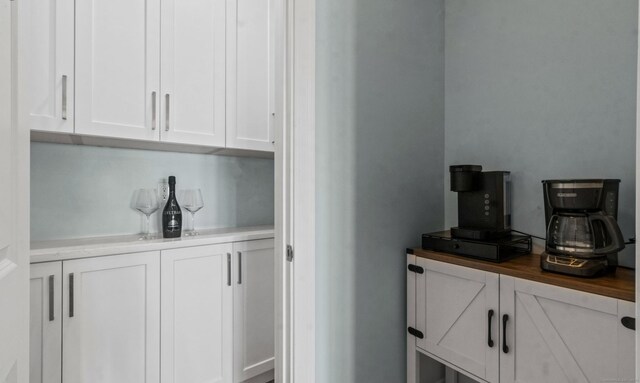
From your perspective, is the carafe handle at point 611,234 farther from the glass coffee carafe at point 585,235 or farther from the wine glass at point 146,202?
the wine glass at point 146,202

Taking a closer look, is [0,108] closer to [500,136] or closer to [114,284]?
[114,284]

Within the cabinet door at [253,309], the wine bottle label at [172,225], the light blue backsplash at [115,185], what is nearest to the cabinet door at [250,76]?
the light blue backsplash at [115,185]

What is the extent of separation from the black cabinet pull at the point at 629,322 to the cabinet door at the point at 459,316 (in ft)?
1.14

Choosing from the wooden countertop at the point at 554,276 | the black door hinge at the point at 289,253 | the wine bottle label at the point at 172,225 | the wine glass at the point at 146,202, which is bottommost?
the wooden countertop at the point at 554,276

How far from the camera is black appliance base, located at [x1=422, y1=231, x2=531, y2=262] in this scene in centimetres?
128

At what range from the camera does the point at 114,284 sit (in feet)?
5.22

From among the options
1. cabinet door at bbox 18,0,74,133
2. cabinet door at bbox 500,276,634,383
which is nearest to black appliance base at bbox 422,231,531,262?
cabinet door at bbox 500,276,634,383

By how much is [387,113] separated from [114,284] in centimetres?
150

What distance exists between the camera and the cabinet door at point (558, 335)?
983 millimetres

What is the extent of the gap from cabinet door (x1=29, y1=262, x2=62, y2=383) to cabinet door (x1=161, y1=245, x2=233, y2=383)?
43 cm

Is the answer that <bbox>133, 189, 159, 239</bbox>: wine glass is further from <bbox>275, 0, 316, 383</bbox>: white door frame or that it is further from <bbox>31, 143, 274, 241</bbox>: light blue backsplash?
<bbox>275, 0, 316, 383</bbox>: white door frame

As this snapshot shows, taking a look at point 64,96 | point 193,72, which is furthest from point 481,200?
point 64,96

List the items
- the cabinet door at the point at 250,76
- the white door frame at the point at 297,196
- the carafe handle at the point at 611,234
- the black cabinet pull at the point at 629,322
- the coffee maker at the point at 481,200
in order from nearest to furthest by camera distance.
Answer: the black cabinet pull at the point at 629,322 → the carafe handle at the point at 611,234 → the white door frame at the point at 297,196 → the coffee maker at the point at 481,200 → the cabinet door at the point at 250,76

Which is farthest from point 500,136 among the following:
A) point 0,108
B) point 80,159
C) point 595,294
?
point 80,159
